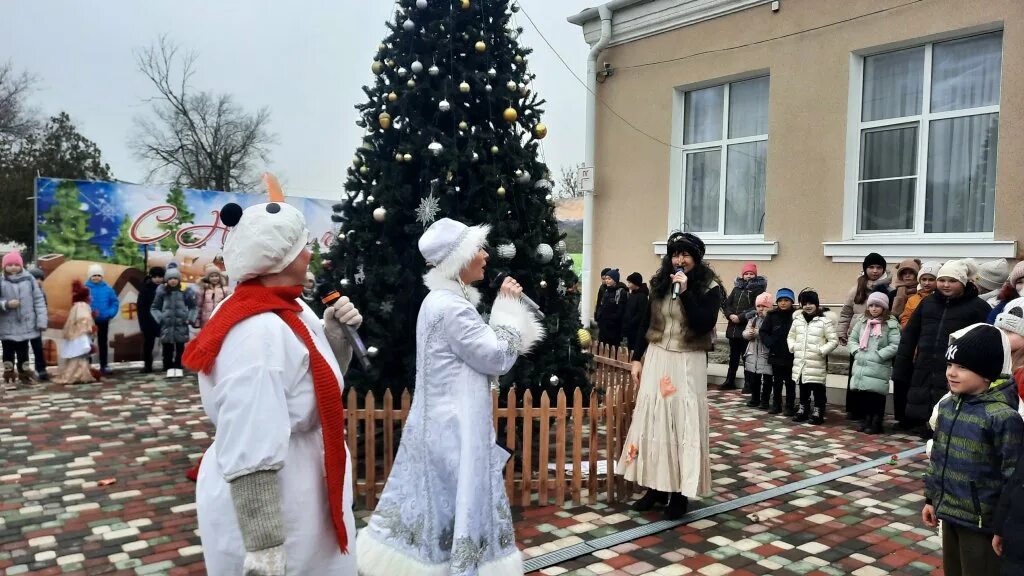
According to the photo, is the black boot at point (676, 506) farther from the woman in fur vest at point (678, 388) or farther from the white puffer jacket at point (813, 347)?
the white puffer jacket at point (813, 347)

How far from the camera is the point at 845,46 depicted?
31.4ft

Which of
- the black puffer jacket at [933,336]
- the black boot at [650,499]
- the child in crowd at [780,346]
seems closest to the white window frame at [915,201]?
the child in crowd at [780,346]

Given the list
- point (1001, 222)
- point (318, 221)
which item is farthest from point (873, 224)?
point (318, 221)

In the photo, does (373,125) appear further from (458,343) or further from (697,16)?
(697,16)

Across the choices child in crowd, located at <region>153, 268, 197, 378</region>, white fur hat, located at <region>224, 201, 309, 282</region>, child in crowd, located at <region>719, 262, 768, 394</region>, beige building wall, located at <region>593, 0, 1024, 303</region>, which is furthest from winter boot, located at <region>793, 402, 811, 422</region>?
child in crowd, located at <region>153, 268, 197, 378</region>

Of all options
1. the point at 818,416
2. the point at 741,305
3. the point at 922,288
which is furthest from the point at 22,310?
the point at 922,288

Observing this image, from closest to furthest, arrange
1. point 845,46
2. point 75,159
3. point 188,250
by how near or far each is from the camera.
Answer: point 845,46 → point 188,250 → point 75,159

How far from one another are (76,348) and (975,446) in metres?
11.1

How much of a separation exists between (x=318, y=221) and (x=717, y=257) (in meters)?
7.52

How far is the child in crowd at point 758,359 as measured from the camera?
8812 mm

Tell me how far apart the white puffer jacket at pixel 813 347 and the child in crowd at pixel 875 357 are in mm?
307

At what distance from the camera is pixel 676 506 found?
495 centimetres

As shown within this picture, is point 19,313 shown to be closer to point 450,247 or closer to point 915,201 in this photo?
point 450,247

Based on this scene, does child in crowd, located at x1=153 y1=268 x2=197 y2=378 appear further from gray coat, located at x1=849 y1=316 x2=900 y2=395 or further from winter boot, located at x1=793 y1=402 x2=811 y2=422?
gray coat, located at x1=849 y1=316 x2=900 y2=395
